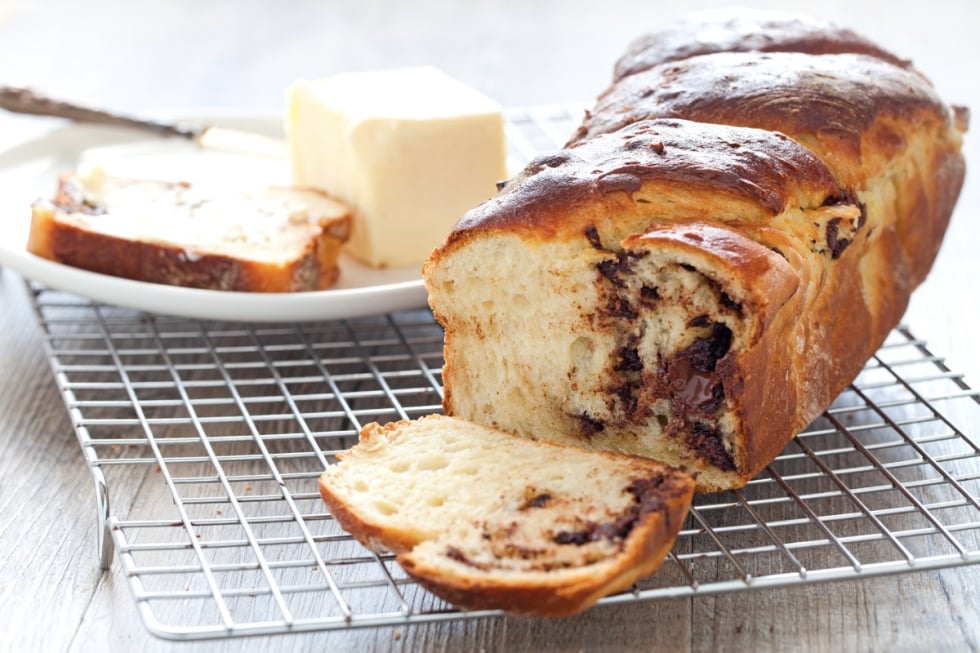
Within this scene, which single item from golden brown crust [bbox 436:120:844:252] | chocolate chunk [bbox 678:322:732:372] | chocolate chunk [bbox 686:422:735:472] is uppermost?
golden brown crust [bbox 436:120:844:252]

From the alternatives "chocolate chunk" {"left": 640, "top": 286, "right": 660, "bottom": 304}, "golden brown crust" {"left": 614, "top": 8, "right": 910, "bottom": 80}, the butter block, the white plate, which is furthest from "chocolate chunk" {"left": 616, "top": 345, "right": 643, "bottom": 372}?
the butter block

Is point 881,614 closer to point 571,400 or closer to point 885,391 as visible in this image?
point 571,400

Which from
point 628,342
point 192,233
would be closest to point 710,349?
point 628,342

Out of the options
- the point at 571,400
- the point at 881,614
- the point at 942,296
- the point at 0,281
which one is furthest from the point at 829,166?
the point at 0,281

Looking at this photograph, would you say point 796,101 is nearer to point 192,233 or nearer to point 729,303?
point 729,303

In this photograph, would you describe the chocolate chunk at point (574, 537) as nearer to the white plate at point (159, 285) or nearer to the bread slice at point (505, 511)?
the bread slice at point (505, 511)

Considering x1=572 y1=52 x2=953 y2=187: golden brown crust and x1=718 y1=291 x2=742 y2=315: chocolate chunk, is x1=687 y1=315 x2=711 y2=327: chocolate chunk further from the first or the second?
x1=572 y1=52 x2=953 y2=187: golden brown crust
